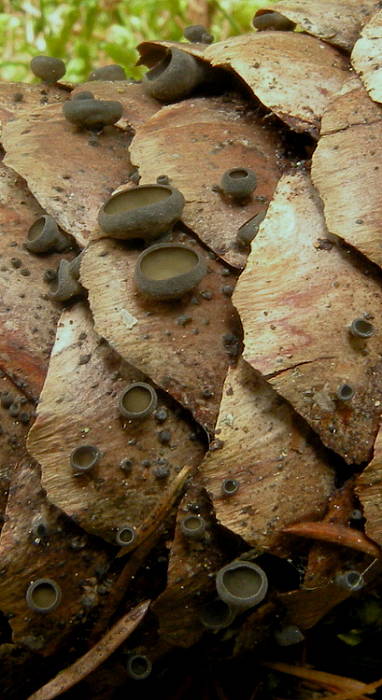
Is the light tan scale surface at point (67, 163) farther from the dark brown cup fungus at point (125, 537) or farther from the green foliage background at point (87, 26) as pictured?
the green foliage background at point (87, 26)

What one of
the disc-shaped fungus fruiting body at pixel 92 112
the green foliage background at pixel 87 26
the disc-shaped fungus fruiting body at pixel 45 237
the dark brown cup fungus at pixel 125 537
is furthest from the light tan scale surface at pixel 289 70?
the green foliage background at pixel 87 26

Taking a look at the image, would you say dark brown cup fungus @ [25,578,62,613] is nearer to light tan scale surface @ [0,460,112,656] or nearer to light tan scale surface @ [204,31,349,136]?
light tan scale surface @ [0,460,112,656]

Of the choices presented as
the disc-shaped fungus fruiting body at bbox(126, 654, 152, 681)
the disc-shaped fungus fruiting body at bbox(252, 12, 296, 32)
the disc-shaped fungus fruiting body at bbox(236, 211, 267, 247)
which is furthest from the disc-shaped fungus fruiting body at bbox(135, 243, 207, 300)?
the disc-shaped fungus fruiting body at bbox(252, 12, 296, 32)

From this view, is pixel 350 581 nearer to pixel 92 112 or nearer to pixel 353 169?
pixel 353 169

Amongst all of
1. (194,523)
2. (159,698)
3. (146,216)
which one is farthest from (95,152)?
(159,698)

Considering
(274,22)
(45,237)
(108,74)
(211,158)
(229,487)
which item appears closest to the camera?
(229,487)

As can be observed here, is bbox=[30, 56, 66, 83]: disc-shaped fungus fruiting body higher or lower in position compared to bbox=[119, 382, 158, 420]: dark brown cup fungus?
higher

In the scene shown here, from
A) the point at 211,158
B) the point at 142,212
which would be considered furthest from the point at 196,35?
the point at 142,212

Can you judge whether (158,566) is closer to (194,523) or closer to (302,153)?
(194,523)
